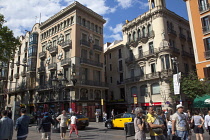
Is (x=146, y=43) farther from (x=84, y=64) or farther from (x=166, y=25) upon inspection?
(x=84, y=64)

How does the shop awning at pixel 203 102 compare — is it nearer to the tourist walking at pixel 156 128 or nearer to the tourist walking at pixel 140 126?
the tourist walking at pixel 156 128

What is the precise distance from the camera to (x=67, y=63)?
33.6 metres

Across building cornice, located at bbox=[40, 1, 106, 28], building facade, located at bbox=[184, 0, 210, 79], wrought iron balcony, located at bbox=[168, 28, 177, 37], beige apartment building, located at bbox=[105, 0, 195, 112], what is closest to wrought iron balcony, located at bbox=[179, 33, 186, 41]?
beige apartment building, located at bbox=[105, 0, 195, 112]

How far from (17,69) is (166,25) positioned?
38.7 meters

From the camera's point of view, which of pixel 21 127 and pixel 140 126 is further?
pixel 21 127

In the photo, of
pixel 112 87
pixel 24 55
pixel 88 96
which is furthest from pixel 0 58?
pixel 112 87

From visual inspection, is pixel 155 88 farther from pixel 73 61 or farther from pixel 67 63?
pixel 67 63

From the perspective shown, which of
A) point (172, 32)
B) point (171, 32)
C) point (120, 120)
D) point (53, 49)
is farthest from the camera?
point (53, 49)

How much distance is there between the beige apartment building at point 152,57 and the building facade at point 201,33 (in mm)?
5546

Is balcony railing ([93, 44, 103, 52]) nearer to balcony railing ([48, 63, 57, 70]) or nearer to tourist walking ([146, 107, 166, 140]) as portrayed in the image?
balcony railing ([48, 63, 57, 70])

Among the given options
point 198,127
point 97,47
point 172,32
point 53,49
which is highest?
point 172,32

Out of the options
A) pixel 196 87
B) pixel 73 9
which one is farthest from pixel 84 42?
pixel 196 87

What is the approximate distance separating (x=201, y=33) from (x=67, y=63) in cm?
2229

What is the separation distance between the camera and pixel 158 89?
3052cm
